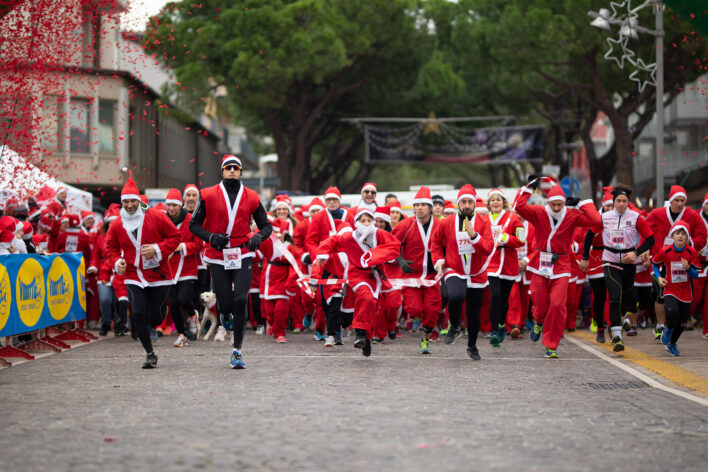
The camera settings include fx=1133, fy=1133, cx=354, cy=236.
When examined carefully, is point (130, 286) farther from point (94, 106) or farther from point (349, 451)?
point (94, 106)

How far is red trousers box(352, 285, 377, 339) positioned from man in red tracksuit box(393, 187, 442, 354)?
150cm

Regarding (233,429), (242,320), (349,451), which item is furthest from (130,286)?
(349,451)

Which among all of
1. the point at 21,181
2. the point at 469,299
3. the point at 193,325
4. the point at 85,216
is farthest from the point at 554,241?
the point at 21,181

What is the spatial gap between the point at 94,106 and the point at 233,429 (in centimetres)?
3873

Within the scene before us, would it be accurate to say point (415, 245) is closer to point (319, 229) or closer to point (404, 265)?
point (404, 265)

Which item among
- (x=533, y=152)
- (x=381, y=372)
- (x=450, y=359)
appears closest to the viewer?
(x=381, y=372)

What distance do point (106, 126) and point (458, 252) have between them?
3529cm

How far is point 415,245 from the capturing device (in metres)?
14.8

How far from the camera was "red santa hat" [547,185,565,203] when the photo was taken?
1285cm

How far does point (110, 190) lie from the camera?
157 feet

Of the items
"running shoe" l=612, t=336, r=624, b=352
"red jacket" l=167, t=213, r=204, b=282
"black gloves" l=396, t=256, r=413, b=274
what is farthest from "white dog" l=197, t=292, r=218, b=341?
"running shoe" l=612, t=336, r=624, b=352

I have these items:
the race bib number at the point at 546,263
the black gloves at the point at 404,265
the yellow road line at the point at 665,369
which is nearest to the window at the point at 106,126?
the black gloves at the point at 404,265

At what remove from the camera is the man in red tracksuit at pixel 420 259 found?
1433 centimetres

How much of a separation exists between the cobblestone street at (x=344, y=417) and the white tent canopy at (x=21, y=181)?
25.0 feet
